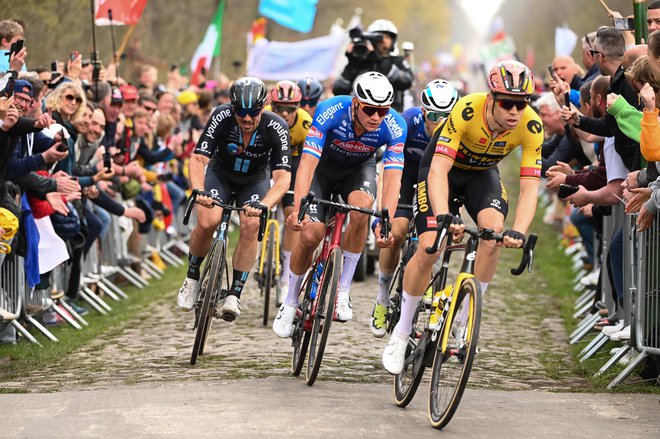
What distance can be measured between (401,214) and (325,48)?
1687 centimetres

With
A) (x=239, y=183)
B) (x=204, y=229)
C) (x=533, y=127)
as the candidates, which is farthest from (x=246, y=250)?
(x=533, y=127)

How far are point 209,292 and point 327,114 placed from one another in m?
1.72

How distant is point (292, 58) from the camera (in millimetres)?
27531

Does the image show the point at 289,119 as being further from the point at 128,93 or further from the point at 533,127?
the point at 533,127

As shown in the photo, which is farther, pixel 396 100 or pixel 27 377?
pixel 396 100

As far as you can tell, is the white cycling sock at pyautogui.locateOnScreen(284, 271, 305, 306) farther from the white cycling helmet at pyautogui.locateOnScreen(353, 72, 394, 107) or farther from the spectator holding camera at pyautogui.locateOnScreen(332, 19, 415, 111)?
the spectator holding camera at pyautogui.locateOnScreen(332, 19, 415, 111)

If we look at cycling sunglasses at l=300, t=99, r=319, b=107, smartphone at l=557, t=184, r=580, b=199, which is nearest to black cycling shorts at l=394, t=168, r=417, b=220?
smartphone at l=557, t=184, r=580, b=199

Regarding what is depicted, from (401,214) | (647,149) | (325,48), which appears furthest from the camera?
(325,48)

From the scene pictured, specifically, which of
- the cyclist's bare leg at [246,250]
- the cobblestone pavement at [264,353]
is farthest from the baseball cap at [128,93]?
the cyclist's bare leg at [246,250]

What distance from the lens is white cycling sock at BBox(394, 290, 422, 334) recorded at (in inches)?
365

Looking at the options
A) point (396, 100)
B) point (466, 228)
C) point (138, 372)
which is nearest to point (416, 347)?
point (466, 228)

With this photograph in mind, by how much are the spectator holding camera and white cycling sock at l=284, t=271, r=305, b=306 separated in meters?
7.31

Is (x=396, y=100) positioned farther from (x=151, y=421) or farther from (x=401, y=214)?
(x=151, y=421)

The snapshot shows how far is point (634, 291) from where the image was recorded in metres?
10.3
